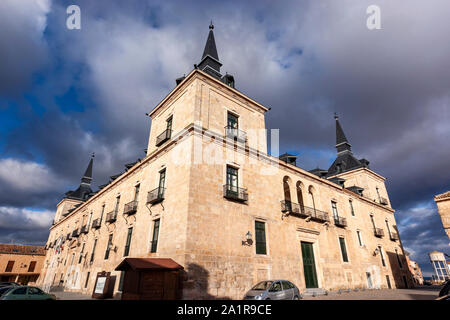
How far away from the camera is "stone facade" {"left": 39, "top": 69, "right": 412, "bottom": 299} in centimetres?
1323

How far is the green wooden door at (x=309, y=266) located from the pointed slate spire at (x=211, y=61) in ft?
52.5

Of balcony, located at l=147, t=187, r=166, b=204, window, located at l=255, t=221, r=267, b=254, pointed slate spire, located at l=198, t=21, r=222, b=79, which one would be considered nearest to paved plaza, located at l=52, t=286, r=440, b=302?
window, located at l=255, t=221, r=267, b=254

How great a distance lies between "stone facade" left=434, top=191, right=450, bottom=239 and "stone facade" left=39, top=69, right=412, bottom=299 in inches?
307

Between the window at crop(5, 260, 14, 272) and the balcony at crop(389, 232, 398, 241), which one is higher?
the balcony at crop(389, 232, 398, 241)

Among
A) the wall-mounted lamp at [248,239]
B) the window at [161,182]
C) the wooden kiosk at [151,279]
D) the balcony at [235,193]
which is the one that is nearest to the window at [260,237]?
the wall-mounted lamp at [248,239]

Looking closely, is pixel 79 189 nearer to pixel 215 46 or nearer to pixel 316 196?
pixel 215 46

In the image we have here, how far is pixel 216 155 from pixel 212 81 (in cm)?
612

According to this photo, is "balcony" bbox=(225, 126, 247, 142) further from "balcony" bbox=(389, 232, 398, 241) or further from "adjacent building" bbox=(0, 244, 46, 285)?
"adjacent building" bbox=(0, 244, 46, 285)

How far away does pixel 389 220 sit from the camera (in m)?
32.7

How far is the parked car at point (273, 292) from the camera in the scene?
1122 centimetres

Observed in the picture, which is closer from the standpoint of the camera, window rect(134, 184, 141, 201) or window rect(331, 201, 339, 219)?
window rect(134, 184, 141, 201)

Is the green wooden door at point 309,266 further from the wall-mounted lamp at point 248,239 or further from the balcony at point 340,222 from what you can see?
the wall-mounted lamp at point 248,239

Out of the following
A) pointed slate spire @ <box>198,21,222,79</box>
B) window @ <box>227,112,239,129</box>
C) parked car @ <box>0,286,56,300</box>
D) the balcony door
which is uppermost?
pointed slate spire @ <box>198,21,222,79</box>
